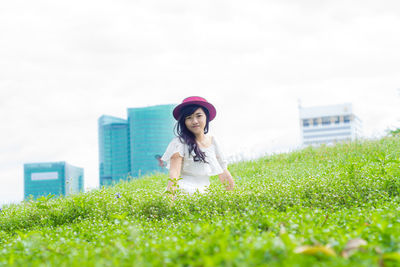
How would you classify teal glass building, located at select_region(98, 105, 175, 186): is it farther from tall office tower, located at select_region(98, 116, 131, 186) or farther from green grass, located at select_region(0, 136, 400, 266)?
green grass, located at select_region(0, 136, 400, 266)

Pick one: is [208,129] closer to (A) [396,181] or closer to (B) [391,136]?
(A) [396,181]

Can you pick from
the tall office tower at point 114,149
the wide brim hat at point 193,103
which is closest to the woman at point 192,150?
the wide brim hat at point 193,103

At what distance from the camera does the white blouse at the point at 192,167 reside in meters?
6.28

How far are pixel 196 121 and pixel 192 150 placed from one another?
1.60 feet

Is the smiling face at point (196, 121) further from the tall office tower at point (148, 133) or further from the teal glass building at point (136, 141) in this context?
the tall office tower at point (148, 133)

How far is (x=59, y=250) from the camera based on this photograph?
10.4 ft

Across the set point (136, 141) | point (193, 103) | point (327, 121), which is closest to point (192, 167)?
point (193, 103)

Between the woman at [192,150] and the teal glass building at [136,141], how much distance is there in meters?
A: 126

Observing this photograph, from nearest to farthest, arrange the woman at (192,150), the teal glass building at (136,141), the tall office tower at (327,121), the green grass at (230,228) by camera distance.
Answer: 1. the green grass at (230,228)
2. the woman at (192,150)
3. the teal glass building at (136,141)
4. the tall office tower at (327,121)

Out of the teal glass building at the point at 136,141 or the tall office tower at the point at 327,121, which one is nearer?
the teal glass building at the point at 136,141

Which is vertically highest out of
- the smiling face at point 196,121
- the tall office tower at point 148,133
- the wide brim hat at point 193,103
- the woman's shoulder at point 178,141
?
the tall office tower at point 148,133

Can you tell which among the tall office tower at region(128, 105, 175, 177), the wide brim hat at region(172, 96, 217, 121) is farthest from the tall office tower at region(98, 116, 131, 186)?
the wide brim hat at region(172, 96, 217, 121)

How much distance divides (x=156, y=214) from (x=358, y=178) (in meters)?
2.89

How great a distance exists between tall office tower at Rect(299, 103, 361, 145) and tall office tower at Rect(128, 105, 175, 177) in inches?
2892
